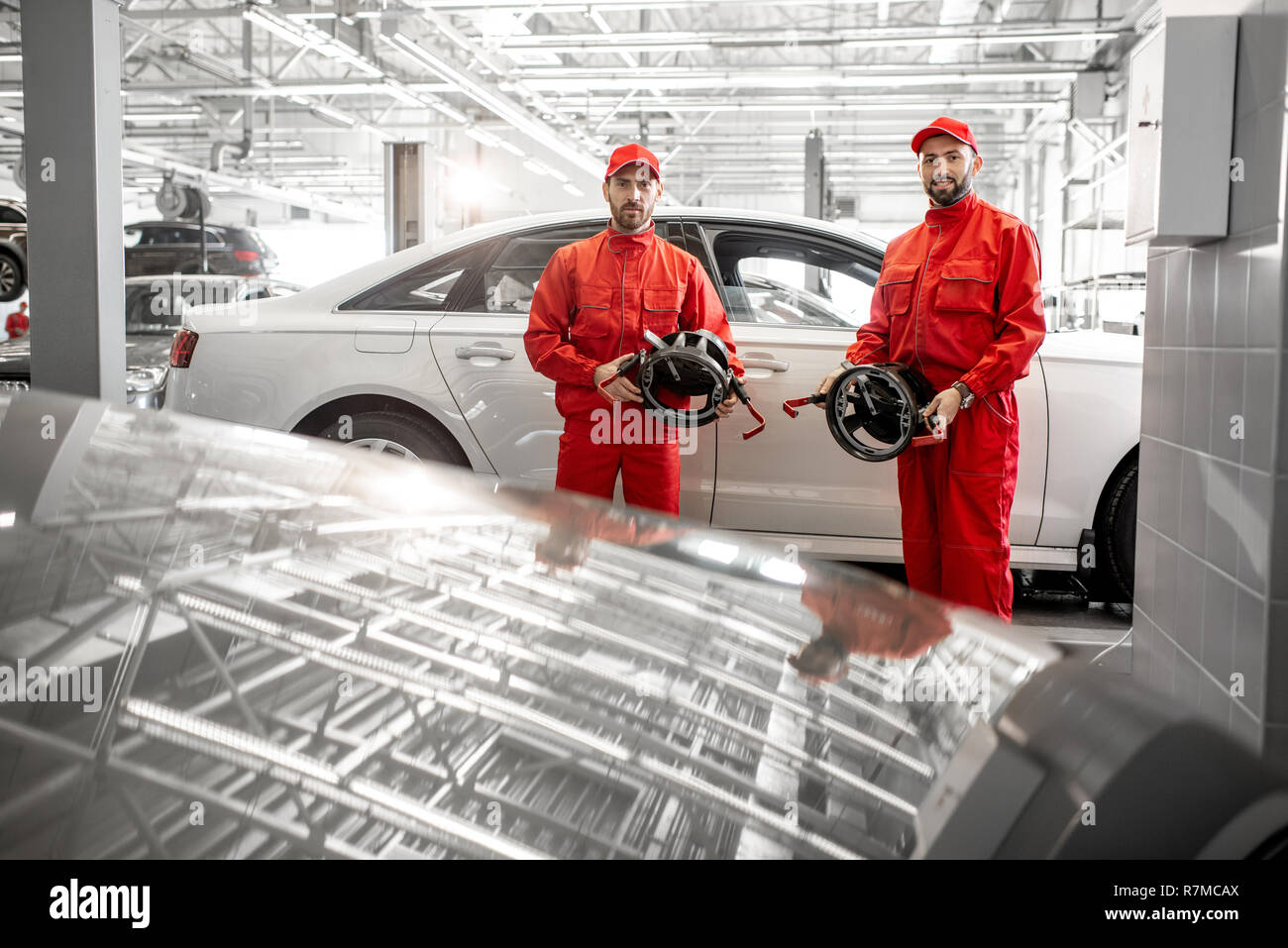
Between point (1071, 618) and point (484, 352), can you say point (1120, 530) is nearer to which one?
point (1071, 618)

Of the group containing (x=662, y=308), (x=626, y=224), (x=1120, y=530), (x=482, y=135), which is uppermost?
(x=482, y=135)

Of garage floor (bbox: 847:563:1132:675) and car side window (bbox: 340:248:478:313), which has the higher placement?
car side window (bbox: 340:248:478:313)

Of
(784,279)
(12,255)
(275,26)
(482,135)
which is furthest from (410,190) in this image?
(482,135)

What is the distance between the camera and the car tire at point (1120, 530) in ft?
12.1

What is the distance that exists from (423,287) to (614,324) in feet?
3.60

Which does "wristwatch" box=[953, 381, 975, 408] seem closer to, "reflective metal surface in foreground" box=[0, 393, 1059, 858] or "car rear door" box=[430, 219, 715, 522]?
"car rear door" box=[430, 219, 715, 522]

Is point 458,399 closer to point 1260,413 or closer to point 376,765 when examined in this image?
point 1260,413

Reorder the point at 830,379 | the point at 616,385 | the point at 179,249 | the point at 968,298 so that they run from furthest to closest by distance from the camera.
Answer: the point at 179,249, the point at 616,385, the point at 830,379, the point at 968,298

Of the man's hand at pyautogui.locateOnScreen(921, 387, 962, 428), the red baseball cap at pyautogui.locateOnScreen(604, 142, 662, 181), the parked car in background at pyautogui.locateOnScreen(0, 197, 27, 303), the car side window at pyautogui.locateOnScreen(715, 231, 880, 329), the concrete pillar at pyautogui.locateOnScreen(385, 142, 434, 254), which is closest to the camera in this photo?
the man's hand at pyautogui.locateOnScreen(921, 387, 962, 428)

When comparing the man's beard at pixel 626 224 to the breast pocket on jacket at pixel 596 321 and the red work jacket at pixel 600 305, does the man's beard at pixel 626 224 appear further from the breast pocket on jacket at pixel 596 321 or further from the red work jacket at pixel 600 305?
the breast pocket on jacket at pixel 596 321

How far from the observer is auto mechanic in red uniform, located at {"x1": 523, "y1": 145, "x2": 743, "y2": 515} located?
3170 millimetres

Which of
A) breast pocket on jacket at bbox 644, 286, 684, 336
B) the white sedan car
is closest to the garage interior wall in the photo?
the white sedan car

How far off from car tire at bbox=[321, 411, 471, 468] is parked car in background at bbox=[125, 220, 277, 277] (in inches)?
404

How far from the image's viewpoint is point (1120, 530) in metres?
3.72
